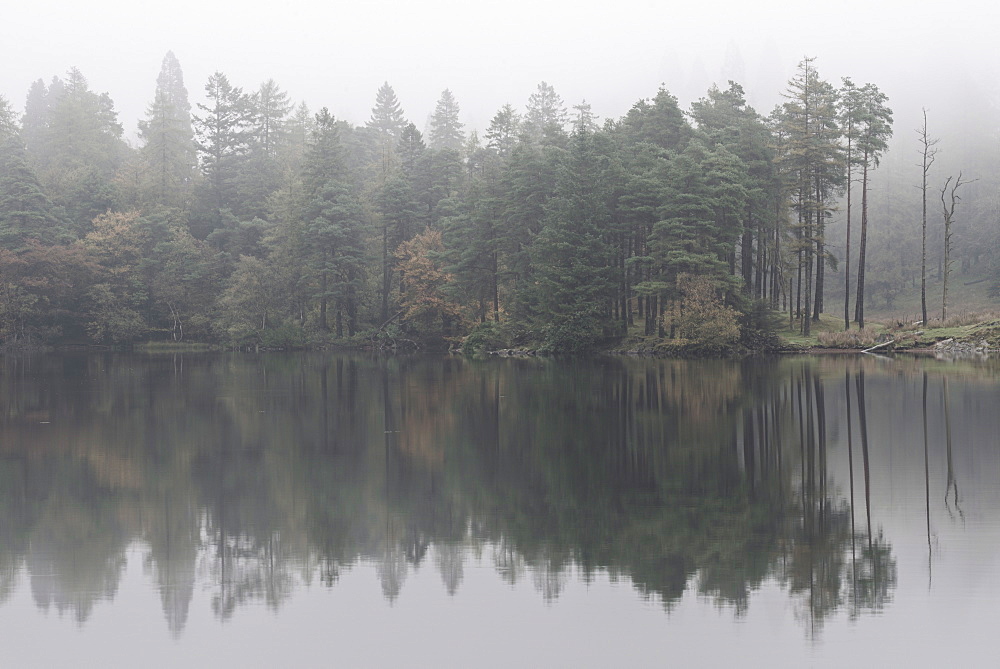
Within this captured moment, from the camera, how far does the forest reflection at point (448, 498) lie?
26.3ft

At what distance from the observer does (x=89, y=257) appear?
2707 inches

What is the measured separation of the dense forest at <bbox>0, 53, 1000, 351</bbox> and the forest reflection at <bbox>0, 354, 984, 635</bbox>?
28988mm

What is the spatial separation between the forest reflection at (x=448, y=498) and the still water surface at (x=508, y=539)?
0.05 meters

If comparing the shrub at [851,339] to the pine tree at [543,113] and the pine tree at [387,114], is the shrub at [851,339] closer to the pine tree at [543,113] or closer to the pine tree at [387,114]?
the pine tree at [543,113]

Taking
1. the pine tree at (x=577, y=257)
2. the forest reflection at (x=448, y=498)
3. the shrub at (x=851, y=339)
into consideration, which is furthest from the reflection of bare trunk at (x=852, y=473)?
the pine tree at (x=577, y=257)

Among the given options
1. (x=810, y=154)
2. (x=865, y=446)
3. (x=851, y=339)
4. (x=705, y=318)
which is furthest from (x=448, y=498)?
(x=810, y=154)

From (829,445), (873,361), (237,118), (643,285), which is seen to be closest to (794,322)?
(643,285)

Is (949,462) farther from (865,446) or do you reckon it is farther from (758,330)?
(758,330)

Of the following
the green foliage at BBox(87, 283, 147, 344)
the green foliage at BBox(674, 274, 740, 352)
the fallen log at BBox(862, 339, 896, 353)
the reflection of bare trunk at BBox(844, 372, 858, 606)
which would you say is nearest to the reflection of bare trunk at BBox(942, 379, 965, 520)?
the reflection of bare trunk at BBox(844, 372, 858, 606)

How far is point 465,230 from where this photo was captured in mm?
60500

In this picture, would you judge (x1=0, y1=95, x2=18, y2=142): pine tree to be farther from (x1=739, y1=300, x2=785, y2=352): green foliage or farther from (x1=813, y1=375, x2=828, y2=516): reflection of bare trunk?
(x1=813, y1=375, x2=828, y2=516): reflection of bare trunk

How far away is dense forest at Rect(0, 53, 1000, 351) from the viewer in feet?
168

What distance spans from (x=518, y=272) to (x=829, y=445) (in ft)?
143

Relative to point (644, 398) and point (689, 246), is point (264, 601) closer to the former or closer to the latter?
point (644, 398)
